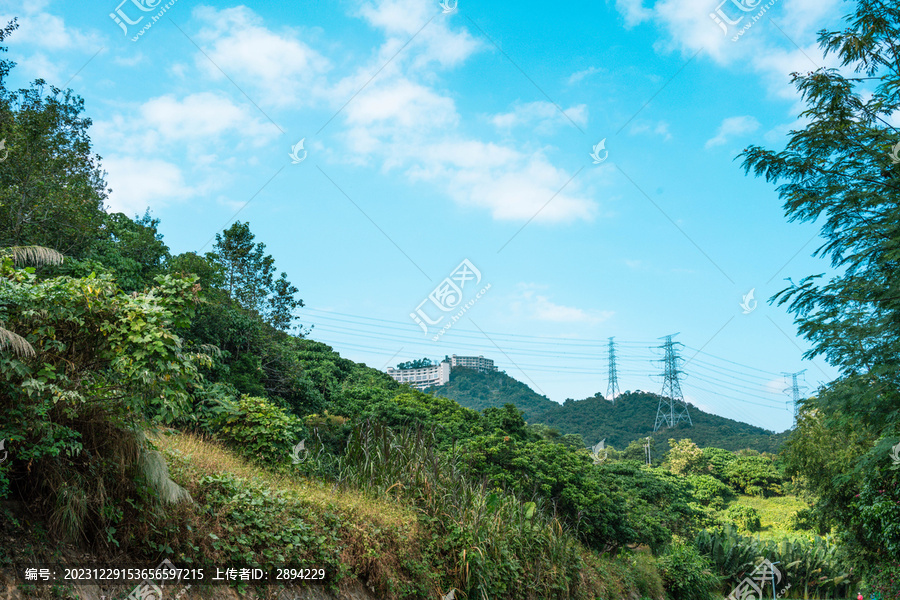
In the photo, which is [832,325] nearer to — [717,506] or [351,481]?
[351,481]

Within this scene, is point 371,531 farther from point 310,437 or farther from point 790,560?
point 790,560

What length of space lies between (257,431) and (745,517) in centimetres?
3765

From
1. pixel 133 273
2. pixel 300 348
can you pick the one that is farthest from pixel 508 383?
pixel 133 273

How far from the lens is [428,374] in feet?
221

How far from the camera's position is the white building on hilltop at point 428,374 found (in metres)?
59.9

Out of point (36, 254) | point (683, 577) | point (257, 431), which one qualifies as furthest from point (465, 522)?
point (683, 577)

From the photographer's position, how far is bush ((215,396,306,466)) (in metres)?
9.45

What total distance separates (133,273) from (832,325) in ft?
46.7

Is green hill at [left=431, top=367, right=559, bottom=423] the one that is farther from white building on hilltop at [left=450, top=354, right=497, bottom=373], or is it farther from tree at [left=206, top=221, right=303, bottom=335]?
tree at [left=206, top=221, right=303, bottom=335]

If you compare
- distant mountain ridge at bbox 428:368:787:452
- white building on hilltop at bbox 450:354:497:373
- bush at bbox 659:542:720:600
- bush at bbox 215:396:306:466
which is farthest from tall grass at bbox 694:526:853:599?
white building on hilltop at bbox 450:354:497:373

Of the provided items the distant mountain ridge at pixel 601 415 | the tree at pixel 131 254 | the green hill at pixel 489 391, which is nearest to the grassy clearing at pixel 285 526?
the tree at pixel 131 254

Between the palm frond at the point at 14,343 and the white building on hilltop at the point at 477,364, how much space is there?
55.7 meters

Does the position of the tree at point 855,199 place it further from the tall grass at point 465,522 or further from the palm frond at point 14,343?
the palm frond at point 14,343

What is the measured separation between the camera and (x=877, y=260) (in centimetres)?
945
